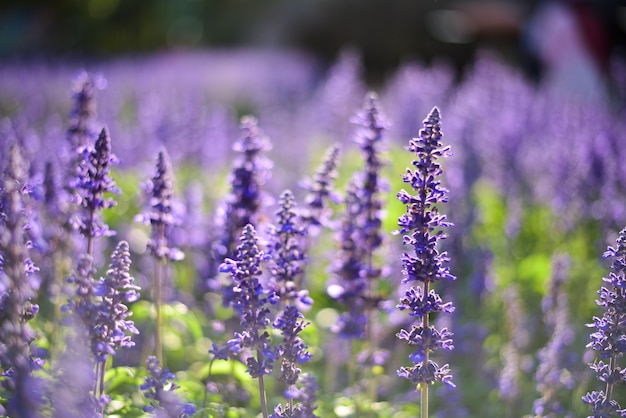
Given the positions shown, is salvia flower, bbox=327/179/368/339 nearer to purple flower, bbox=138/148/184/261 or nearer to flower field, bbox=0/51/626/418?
flower field, bbox=0/51/626/418

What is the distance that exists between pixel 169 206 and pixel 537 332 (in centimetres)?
363

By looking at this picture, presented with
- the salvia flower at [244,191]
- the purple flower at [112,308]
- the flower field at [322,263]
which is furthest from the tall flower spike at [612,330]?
the purple flower at [112,308]

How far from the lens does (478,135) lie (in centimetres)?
924

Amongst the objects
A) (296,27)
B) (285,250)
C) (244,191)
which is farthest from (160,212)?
(296,27)

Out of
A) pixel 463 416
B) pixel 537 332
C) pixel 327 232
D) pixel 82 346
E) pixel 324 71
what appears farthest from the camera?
pixel 324 71

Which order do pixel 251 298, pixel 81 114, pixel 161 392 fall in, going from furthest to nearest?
pixel 81 114 → pixel 251 298 → pixel 161 392

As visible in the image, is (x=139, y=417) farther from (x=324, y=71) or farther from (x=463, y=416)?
(x=324, y=71)

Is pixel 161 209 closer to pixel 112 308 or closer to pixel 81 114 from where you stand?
pixel 112 308

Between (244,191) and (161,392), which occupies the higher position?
(244,191)

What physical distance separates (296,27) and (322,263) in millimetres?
25863

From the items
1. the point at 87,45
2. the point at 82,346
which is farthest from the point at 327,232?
the point at 87,45

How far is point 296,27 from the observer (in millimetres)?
31609

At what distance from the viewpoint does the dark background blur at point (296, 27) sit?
78.5 ft

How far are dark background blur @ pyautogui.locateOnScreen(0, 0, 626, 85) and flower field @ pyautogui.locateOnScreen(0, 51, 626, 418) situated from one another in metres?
12.2
